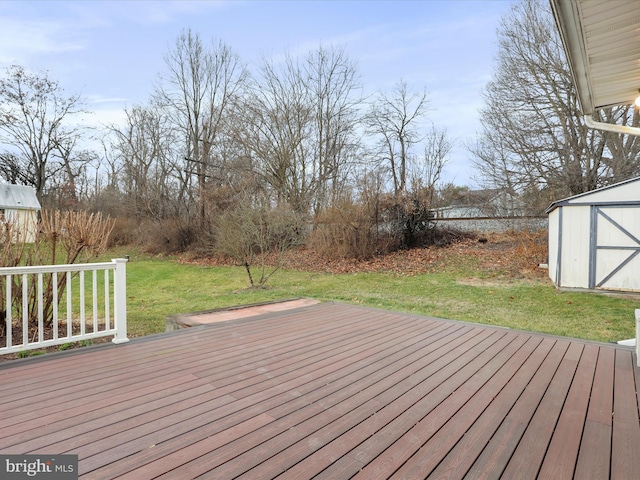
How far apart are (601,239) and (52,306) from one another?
371 inches

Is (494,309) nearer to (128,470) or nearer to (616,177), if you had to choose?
(128,470)

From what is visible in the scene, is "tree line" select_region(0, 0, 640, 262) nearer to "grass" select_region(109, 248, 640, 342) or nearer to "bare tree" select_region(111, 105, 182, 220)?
"bare tree" select_region(111, 105, 182, 220)

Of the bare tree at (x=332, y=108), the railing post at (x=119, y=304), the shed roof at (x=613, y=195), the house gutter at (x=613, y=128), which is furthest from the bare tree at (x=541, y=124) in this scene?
the railing post at (x=119, y=304)

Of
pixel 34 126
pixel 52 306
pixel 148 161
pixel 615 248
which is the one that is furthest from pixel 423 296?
pixel 34 126

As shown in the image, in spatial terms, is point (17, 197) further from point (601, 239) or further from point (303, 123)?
point (601, 239)

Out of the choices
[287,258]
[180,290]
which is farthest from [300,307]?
[287,258]

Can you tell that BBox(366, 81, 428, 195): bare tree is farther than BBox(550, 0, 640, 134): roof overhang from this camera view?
Yes

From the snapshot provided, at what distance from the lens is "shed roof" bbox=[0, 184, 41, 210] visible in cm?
2039

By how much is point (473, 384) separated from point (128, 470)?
2.08 meters

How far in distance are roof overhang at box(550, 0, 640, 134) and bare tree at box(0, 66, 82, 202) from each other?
75.2ft

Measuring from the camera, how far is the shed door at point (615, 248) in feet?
22.9

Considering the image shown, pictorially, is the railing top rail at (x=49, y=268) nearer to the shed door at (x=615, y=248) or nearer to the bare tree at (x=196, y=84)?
the shed door at (x=615, y=248)

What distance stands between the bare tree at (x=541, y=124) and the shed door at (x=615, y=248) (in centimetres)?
426

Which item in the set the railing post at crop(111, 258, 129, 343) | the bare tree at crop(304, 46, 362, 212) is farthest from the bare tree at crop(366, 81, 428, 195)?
the railing post at crop(111, 258, 129, 343)
